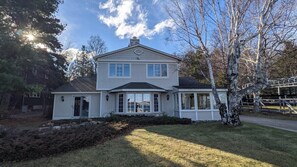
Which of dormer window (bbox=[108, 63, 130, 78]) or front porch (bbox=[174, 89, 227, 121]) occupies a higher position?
dormer window (bbox=[108, 63, 130, 78])

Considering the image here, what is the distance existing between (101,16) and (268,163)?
16708 millimetres

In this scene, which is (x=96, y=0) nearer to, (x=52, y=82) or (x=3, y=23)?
(x=3, y=23)

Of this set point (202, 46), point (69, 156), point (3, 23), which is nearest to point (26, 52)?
point (3, 23)

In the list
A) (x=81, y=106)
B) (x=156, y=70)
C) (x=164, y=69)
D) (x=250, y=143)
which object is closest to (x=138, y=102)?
(x=156, y=70)

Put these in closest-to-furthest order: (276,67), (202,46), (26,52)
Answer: (202,46), (26,52), (276,67)

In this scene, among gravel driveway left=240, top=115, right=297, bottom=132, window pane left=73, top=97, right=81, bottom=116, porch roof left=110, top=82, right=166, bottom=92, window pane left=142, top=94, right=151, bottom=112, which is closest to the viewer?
gravel driveway left=240, top=115, right=297, bottom=132

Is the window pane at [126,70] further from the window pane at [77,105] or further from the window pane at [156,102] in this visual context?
the window pane at [77,105]

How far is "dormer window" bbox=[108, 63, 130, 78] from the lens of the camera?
53.7 ft

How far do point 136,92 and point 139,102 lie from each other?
2.94ft

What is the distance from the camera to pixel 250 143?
757cm

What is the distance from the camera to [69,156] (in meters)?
6.02

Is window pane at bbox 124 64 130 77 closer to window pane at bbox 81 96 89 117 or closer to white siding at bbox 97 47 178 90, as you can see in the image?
white siding at bbox 97 47 178 90

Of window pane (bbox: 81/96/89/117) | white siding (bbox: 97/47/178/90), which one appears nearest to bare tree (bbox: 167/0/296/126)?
white siding (bbox: 97/47/178/90)

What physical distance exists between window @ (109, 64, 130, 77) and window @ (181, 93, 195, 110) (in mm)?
5281
